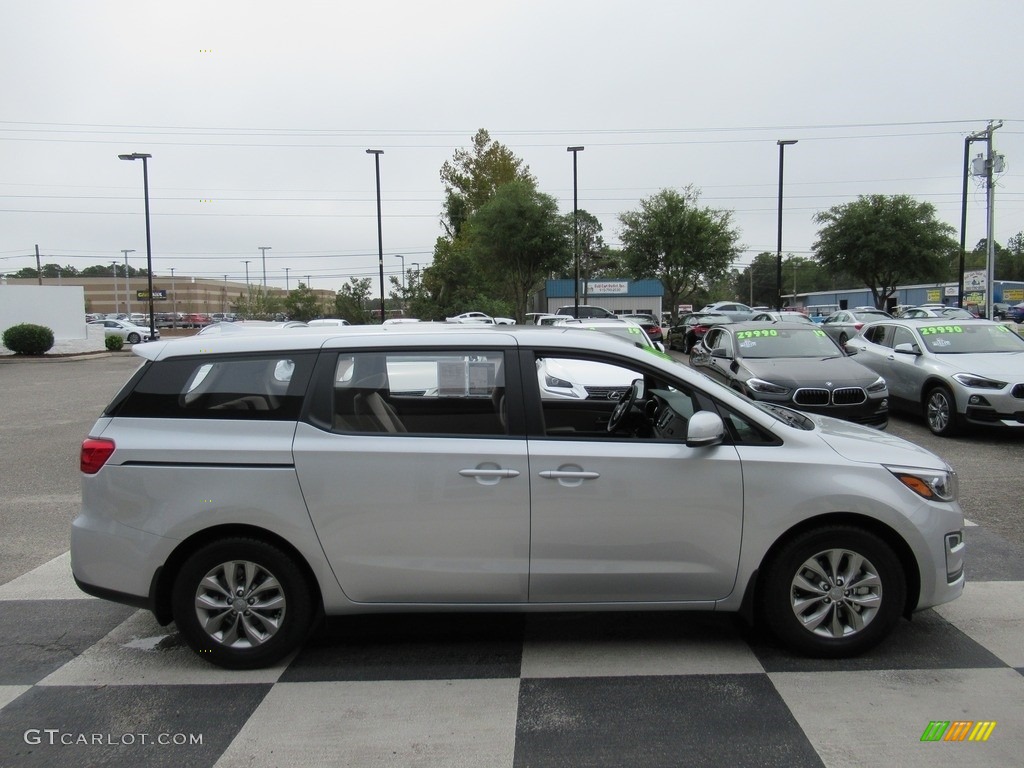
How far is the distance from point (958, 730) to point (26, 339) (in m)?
33.0

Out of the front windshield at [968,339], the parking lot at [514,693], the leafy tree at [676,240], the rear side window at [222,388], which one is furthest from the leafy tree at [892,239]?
the rear side window at [222,388]

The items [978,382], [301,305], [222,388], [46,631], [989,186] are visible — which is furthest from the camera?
[301,305]

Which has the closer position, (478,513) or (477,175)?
(478,513)

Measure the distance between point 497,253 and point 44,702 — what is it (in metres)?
34.1

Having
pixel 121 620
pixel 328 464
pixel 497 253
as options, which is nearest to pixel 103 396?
pixel 121 620

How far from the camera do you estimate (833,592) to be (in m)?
3.68

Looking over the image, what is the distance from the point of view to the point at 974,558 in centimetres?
521

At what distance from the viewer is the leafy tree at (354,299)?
55.9m

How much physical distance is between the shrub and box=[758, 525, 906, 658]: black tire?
3204cm

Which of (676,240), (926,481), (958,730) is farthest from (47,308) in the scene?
(958,730)

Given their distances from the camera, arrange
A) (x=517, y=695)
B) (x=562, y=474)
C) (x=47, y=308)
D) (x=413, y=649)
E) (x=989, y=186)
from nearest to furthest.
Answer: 1. (x=517, y=695)
2. (x=562, y=474)
3. (x=413, y=649)
4. (x=989, y=186)
5. (x=47, y=308)

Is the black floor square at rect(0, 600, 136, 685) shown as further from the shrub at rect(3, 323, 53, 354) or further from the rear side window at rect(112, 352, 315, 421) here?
the shrub at rect(3, 323, 53, 354)

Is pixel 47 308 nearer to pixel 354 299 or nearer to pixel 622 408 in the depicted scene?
pixel 354 299

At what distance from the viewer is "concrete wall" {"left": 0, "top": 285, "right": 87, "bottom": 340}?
1266 inches
